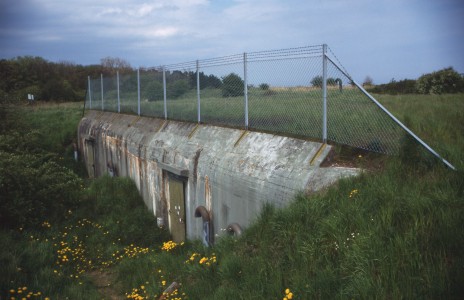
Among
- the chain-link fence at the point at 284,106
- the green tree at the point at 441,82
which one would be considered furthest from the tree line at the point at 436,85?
the chain-link fence at the point at 284,106

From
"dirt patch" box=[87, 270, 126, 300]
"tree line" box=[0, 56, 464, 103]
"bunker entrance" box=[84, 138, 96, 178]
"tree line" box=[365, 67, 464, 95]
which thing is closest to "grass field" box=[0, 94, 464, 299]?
"dirt patch" box=[87, 270, 126, 300]

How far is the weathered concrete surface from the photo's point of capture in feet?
19.0

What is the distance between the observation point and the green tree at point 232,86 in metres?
7.80

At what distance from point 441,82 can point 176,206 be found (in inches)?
546

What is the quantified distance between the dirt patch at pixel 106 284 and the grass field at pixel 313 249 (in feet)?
0.08

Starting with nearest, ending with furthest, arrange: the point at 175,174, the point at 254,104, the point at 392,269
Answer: the point at 392,269
the point at 254,104
the point at 175,174

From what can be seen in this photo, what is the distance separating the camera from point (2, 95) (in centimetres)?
1650

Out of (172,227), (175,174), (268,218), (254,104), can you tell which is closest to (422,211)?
(268,218)

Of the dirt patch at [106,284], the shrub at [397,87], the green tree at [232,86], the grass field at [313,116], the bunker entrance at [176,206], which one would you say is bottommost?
the dirt patch at [106,284]

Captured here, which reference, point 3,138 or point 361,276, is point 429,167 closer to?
point 361,276

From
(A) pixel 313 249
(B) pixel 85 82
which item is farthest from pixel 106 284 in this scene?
(B) pixel 85 82

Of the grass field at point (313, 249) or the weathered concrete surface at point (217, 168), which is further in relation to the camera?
the weathered concrete surface at point (217, 168)

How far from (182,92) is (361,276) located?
7903mm

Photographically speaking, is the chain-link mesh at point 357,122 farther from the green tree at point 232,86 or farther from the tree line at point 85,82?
the green tree at point 232,86
